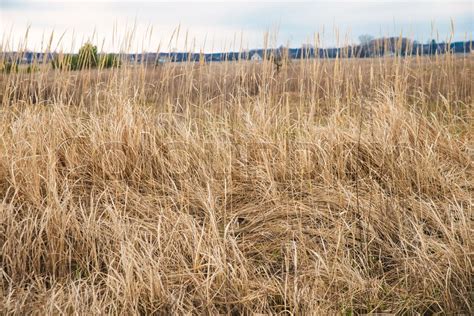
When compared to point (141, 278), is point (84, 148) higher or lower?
higher

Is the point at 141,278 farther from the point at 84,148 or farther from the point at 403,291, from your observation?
the point at 84,148

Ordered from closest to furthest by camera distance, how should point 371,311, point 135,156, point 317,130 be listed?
point 371,311 → point 135,156 → point 317,130

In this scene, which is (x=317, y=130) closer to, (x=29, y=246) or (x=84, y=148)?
(x=84, y=148)

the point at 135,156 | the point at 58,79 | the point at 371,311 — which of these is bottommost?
the point at 371,311

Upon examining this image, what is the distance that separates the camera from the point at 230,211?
3270mm

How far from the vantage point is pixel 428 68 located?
544 centimetres

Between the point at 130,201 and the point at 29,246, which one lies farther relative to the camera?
the point at 130,201

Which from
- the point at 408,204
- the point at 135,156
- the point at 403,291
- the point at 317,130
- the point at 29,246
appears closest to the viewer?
the point at 403,291

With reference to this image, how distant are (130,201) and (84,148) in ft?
2.40

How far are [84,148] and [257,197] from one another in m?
1.37

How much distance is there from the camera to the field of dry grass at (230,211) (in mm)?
2383

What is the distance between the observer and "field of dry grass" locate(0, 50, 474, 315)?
2383 millimetres

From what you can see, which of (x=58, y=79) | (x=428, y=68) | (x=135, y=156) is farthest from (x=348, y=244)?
(x=428, y=68)

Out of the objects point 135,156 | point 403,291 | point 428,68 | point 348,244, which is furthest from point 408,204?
point 428,68
